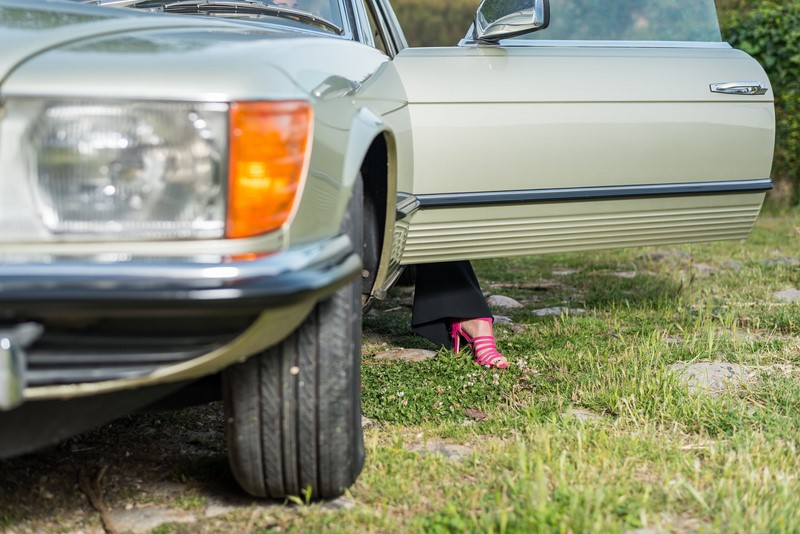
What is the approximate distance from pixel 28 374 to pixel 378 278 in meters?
1.21

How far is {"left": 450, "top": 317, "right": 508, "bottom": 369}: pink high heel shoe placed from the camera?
329cm

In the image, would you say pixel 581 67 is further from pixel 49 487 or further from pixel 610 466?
pixel 49 487

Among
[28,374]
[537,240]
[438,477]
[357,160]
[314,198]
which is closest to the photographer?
[28,374]

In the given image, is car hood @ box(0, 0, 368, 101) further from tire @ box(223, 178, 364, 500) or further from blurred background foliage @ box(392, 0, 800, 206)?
blurred background foliage @ box(392, 0, 800, 206)

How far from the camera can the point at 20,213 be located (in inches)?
62.6

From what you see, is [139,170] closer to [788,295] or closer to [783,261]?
[788,295]

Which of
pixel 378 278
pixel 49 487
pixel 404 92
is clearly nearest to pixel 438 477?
pixel 378 278

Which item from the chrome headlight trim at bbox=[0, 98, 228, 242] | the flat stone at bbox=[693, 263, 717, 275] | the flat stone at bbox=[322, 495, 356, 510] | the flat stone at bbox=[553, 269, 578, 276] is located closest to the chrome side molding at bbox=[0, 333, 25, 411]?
the chrome headlight trim at bbox=[0, 98, 228, 242]

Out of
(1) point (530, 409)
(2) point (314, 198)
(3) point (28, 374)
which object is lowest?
(1) point (530, 409)

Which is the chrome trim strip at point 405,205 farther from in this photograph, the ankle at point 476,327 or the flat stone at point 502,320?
the flat stone at point 502,320

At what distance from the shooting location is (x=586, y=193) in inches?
120

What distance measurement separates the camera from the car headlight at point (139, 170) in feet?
5.25

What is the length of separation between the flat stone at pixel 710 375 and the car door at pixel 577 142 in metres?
0.46

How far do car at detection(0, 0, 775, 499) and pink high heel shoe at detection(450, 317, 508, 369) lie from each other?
46 cm
